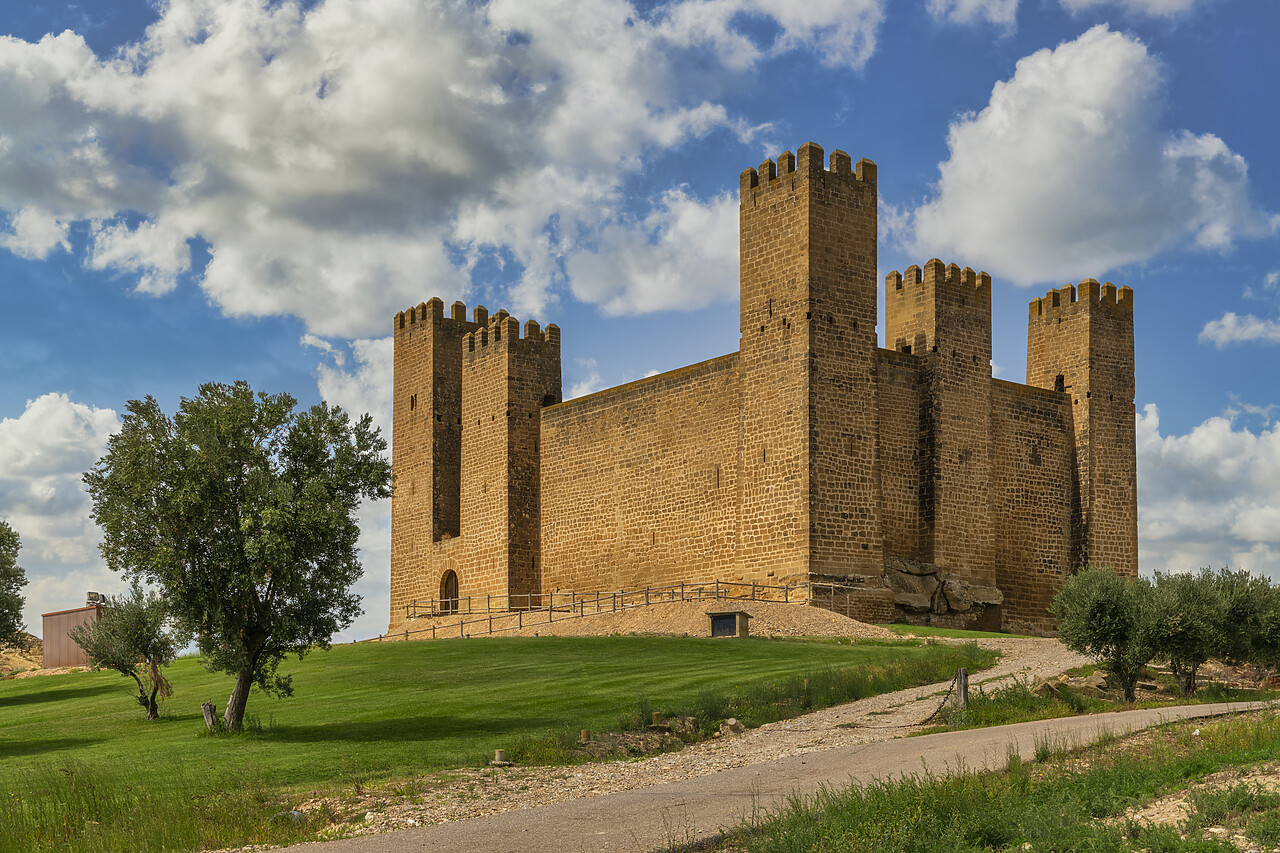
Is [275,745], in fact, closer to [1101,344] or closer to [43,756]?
[43,756]

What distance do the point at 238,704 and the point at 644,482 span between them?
2101cm

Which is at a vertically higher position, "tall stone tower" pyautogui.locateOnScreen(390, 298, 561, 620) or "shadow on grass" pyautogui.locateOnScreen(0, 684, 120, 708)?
"tall stone tower" pyautogui.locateOnScreen(390, 298, 561, 620)

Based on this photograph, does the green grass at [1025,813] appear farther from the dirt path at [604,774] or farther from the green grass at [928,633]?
the green grass at [928,633]

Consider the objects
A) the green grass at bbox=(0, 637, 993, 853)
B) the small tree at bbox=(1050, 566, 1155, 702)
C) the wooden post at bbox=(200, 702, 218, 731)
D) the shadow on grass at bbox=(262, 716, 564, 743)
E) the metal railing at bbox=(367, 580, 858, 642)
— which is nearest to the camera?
the green grass at bbox=(0, 637, 993, 853)

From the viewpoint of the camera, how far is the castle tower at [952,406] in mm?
36312

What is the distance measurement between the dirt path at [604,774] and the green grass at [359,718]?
688 millimetres

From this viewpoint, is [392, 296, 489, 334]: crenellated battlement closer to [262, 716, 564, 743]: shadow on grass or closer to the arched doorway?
the arched doorway

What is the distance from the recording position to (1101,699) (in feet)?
65.4

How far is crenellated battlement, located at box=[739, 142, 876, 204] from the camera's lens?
34312 mm

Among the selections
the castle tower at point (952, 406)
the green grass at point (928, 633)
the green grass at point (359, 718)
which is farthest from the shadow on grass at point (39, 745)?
the castle tower at point (952, 406)

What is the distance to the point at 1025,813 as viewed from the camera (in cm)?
1027

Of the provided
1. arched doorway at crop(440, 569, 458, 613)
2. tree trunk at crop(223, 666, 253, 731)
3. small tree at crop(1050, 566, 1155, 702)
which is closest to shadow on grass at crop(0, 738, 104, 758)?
tree trunk at crop(223, 666, 253, 731)

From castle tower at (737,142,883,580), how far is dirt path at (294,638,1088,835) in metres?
13.1

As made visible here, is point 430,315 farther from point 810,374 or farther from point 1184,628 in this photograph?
point 1184,628
